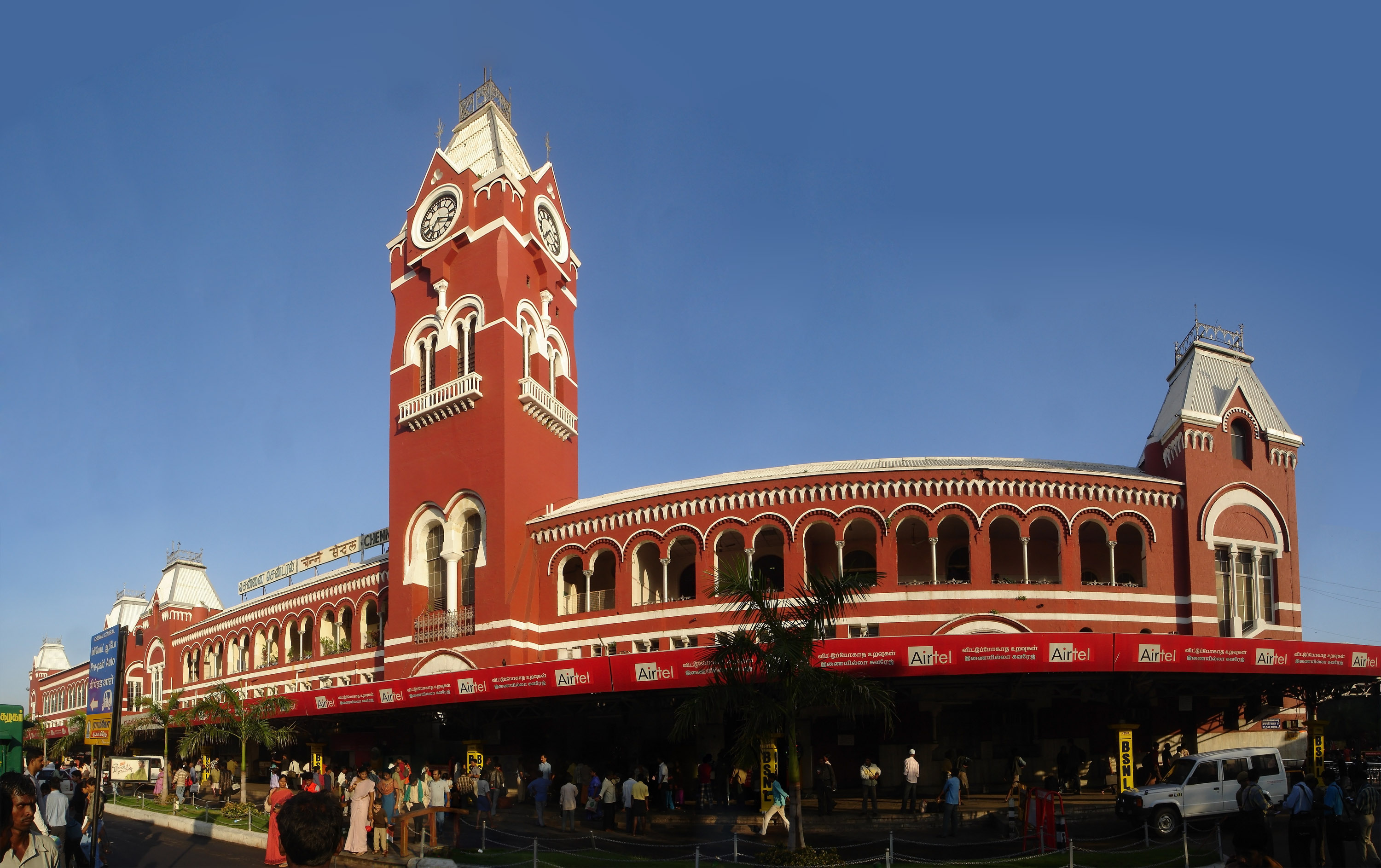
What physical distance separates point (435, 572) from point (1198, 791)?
89.7ft

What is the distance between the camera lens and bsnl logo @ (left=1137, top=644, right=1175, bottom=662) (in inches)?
1053

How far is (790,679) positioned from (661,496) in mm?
16947

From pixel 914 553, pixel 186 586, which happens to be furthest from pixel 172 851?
pixel 186 586

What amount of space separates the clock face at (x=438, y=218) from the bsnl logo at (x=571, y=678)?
20593mm

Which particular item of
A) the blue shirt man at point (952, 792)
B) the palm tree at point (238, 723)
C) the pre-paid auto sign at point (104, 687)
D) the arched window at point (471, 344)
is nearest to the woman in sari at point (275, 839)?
the pre-paid auto sign at point (104, 687)

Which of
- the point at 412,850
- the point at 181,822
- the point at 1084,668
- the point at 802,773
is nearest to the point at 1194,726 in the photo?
the point at 1084,668

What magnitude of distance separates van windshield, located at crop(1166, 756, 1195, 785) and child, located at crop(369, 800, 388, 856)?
15921mm

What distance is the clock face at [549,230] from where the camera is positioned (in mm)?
44562

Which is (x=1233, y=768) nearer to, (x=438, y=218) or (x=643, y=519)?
(x=643, y=519)

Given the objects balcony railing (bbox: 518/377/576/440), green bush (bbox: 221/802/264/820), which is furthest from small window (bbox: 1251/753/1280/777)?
balcony railing (bbox: 518/377/576/440)

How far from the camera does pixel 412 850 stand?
20.0 meters

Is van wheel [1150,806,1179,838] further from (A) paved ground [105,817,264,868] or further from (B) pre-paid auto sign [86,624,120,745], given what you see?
(B) pre-paid auto sign [86,624,120,745]

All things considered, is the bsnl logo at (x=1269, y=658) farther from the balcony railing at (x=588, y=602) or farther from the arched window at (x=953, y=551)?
the balcony railing at (x=588, y=602)

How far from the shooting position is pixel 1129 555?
35344 millimetres
